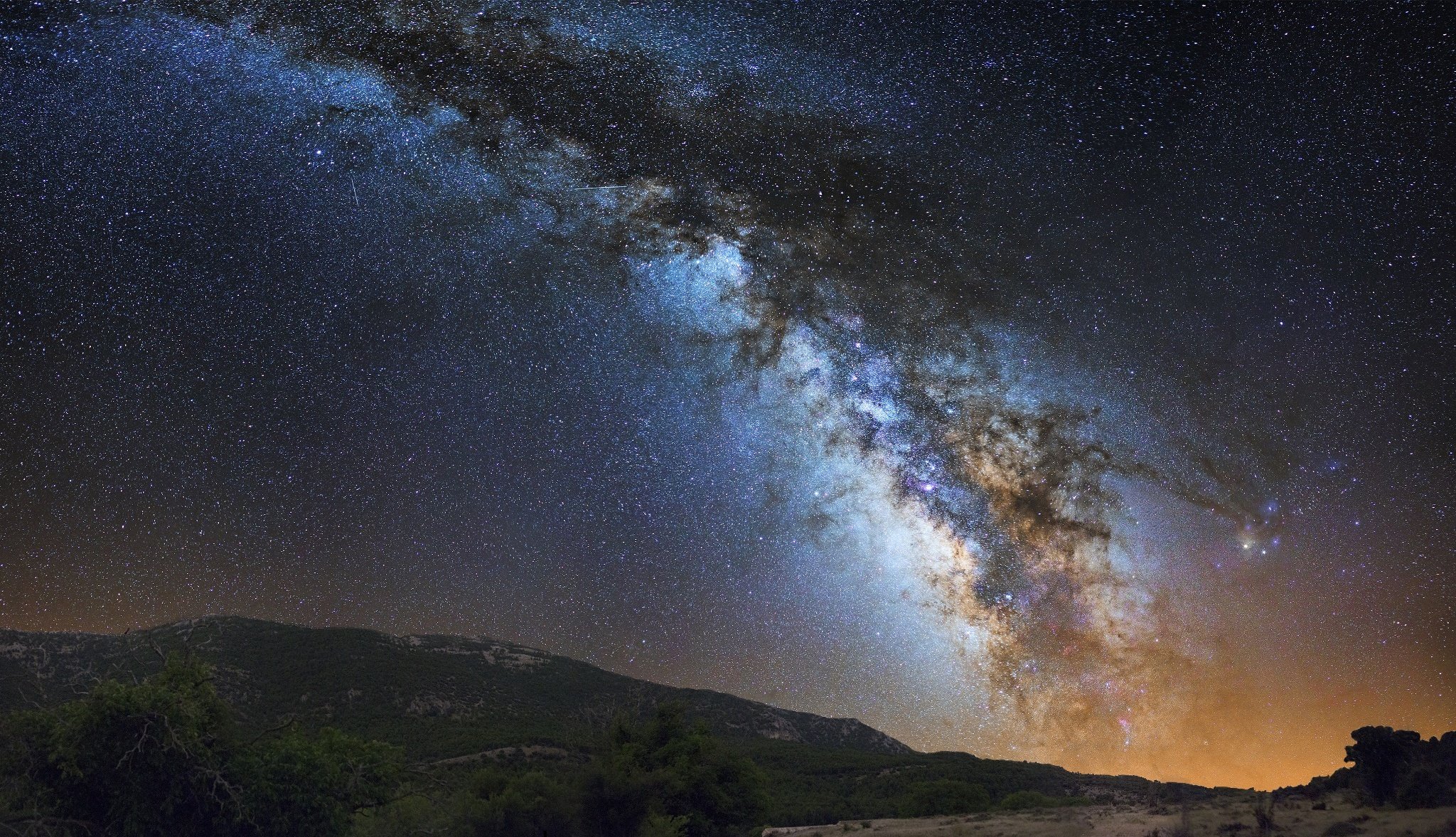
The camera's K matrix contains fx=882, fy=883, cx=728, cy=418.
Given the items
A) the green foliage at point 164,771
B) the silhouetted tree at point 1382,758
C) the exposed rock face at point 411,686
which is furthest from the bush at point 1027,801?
the green foliage at point 164,771

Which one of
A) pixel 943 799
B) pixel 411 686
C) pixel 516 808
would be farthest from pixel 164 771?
pixel 411 686

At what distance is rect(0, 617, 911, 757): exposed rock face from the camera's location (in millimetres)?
61625

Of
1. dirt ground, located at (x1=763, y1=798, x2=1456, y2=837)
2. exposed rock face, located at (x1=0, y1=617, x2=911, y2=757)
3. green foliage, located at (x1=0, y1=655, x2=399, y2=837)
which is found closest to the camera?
dirt ground, located at (x1=763, y1=798, x2=1456, y2=837)

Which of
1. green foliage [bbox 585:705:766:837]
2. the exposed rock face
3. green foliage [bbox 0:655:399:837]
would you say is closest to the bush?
green foliage [bbox 585:705:766:837]

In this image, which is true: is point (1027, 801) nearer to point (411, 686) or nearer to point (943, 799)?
point (943, 799)

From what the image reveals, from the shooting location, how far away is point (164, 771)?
2202cm

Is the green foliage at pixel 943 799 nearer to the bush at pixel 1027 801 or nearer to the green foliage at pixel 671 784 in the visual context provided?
the bush at pixel 1027 801

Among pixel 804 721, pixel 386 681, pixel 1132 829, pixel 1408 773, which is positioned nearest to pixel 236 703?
pixel 386 681

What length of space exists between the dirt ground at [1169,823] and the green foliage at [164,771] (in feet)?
49.5

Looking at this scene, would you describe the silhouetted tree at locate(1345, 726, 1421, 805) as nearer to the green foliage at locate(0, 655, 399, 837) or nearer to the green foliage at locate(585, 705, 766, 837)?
the green foliage at locate(585, 705, 766, 837)

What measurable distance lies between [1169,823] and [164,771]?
82.3 ft

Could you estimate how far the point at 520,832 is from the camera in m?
32.4

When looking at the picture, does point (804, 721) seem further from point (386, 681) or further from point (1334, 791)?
point (1334, 791)

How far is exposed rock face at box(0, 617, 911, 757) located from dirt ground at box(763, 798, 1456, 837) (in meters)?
18.8
